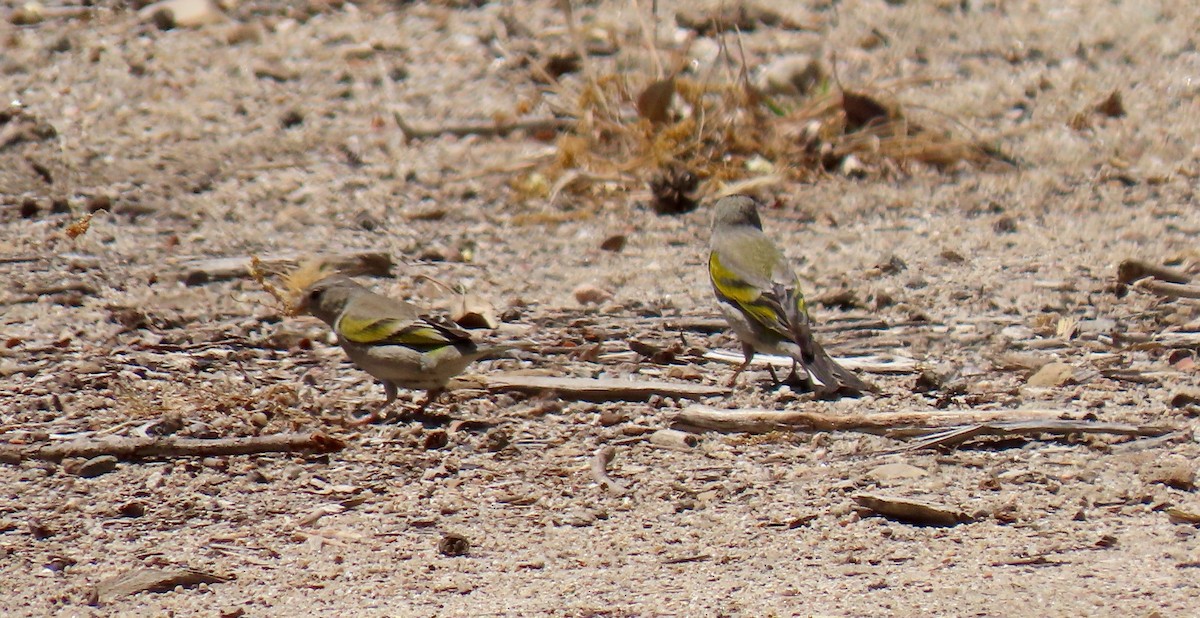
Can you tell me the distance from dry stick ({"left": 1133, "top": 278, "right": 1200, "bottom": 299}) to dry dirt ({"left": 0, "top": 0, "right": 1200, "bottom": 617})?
7cm

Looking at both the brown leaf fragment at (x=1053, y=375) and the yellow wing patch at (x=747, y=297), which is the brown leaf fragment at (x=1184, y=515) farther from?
the yellow wing patch at (x=747, y=297)

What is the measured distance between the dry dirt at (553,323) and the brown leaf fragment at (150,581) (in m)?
0.03

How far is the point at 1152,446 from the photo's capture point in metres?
5.55

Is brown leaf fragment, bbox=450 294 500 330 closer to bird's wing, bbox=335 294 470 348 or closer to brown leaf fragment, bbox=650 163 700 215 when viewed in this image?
bird's wing, bbox=335 294 470 348

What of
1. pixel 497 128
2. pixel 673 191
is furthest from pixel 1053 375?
pixel 497 128

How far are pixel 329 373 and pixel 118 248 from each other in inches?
71.9

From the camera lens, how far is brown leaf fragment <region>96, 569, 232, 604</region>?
4633 millimetres

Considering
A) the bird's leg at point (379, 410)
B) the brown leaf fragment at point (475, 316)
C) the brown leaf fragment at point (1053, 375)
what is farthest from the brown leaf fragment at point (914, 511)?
the brown leaf fragment at point (475, 316)

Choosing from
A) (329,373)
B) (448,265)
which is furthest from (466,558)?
(448,265)

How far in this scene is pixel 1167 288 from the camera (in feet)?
23.1

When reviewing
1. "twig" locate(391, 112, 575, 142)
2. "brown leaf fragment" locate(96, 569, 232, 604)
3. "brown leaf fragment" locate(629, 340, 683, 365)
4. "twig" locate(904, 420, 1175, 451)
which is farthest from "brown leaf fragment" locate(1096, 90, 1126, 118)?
"brown leaf fragment" locate(96, 569, 232, 604)

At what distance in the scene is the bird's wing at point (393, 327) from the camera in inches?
237

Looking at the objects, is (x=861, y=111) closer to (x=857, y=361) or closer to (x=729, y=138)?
(x=729, y=138)

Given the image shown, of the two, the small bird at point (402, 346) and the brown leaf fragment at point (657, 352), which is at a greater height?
the small bird at point (402, 346)
